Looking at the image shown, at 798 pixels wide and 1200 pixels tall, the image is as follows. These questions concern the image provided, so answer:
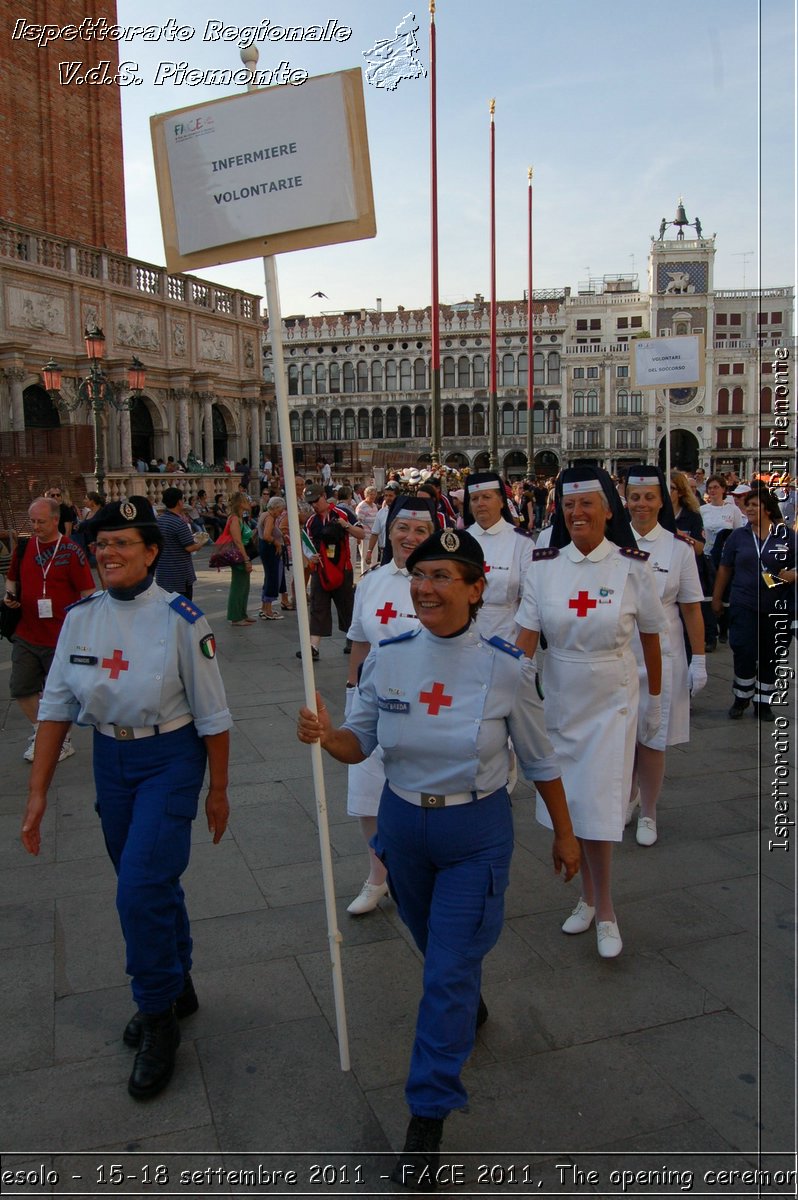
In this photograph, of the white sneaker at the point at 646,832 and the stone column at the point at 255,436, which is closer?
the white sneaker at the point at 646,832

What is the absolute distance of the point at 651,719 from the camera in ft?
15.2

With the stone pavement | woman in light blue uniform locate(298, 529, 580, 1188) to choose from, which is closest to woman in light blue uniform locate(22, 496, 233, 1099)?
the stone pavement

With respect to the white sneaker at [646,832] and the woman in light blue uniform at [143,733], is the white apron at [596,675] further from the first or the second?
the woman in light blue uniform at [143,733]

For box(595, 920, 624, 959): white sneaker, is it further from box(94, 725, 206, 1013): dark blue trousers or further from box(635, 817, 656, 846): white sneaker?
box(94, 725, 206, 1013): dark blue trousers

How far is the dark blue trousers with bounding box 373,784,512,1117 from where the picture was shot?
8.53 feet

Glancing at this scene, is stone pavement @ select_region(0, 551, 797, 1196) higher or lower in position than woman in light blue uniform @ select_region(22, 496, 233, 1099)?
lower

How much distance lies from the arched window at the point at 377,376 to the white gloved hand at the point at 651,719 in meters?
79.8

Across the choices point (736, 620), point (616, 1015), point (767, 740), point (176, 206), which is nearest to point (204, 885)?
point (616, 1015)

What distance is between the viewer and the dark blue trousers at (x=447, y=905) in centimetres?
260

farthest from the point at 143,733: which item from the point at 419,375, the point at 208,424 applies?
the point at 419,375

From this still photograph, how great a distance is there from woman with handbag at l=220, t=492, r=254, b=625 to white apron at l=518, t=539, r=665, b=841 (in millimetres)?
8464

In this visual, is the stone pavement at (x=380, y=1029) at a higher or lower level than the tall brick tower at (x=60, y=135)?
lower

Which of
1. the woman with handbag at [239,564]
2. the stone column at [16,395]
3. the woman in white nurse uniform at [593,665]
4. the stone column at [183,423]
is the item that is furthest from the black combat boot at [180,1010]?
the stone column at [183,423]

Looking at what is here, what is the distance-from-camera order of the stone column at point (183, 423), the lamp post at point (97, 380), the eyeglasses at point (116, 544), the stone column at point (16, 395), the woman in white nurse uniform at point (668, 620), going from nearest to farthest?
the eyeglasses at point (116, 544)
the woman in white nurse uniform at point (668, 620)
the lamp post at point (97, 380)
the stone column at point (16, 395)
the stone column at point (183, 423)
